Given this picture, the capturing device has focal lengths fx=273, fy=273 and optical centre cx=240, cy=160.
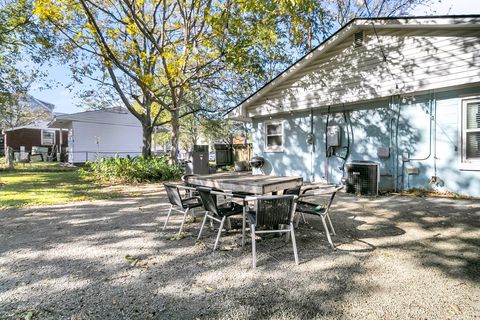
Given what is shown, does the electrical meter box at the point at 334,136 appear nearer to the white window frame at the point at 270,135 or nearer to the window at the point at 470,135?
the white window frame at the point at 270,135

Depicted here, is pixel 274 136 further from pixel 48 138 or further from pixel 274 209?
pixel 48 138

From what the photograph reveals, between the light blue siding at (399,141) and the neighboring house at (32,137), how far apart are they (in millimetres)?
24147

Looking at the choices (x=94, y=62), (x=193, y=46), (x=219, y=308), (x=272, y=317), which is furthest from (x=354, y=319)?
(x=94, y=62)

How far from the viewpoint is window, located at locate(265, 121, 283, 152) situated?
989 cm

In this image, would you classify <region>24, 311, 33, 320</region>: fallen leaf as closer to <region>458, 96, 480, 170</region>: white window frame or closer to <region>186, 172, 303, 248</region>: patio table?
<region>186, 172, 303, 248</region>: patio table

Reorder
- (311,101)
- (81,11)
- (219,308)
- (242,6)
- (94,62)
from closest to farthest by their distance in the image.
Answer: (219,308) < (242,6) < (311,101) < (81,11) < (94,62)

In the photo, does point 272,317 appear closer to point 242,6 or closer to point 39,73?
point 242,6

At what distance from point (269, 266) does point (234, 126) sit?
2290 cm

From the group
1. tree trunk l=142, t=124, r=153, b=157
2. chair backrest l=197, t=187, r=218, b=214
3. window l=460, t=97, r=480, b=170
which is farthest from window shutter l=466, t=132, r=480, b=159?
tree trunk l=142, t=124, r=153, b=157

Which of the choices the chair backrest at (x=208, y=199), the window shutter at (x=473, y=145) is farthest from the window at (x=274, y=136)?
the chair backrest at (x=208, y=199)

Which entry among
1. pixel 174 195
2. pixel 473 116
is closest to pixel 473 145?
pixel 473 116

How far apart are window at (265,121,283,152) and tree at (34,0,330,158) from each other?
1.80 m

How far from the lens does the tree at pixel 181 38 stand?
7.68m

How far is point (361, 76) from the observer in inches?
299
